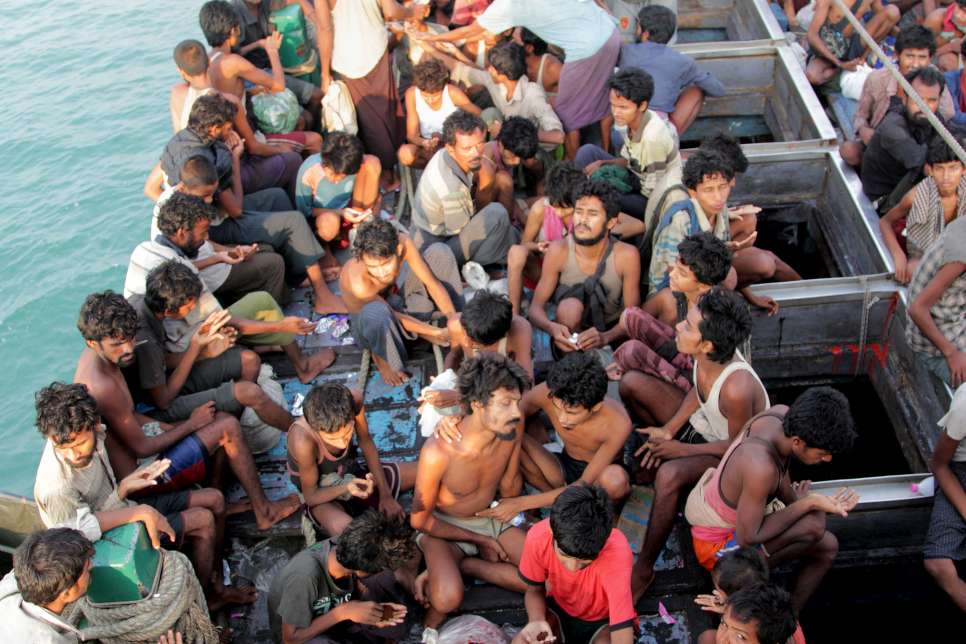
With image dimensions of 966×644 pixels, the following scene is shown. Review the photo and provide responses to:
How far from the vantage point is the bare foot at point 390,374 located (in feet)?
16.5

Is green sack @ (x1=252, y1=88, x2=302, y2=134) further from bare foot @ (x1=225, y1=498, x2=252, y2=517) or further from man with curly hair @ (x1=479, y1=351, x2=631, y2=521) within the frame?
man with curly hair @ (x1=479, y1=351, x2=631, y2=521)

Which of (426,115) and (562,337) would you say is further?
(426,115)

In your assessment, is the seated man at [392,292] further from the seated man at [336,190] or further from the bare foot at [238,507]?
the bare foot at [238,507]

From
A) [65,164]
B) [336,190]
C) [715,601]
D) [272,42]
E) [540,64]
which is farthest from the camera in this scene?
[65,164]

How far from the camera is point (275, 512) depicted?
4316 millimetres

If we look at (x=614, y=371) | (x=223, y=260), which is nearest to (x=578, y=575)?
(x=614, y=371)

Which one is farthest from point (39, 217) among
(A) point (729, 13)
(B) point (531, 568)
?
(B) point (531, 568)

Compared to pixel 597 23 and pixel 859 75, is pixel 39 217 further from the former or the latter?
pixel 859 75

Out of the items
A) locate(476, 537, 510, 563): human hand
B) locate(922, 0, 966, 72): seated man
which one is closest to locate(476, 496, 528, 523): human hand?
locate(476, 537, 510, 563): human hand

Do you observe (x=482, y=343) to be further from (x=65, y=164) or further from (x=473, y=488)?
(x=65, y=164)

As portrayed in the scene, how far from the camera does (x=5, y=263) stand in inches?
356

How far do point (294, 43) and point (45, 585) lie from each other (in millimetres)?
4804

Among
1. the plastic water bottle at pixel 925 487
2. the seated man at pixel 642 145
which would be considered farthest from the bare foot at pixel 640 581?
the seated man at pixel 642 145

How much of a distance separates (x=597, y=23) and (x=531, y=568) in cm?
387
